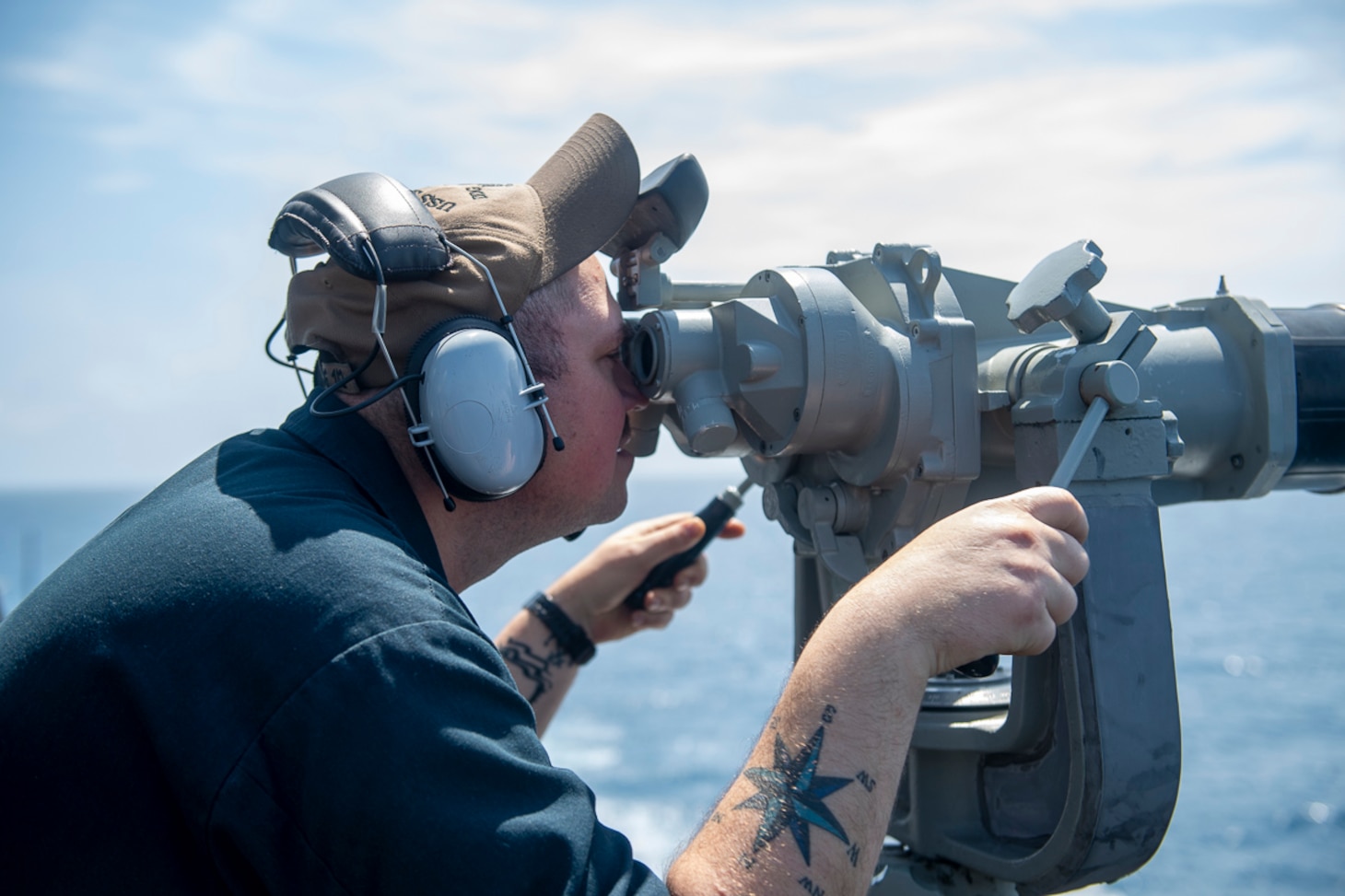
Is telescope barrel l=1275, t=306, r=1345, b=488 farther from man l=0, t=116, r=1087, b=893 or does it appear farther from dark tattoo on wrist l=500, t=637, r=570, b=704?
dark tattoo on wrist l=500, t=637, r=570, b=704

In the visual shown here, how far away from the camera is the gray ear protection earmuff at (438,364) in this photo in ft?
5.63

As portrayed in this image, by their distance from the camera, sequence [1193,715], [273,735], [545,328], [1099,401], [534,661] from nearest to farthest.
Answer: [273,735] → [1099,401] → [545,328] → [534,661] → [1193,715]

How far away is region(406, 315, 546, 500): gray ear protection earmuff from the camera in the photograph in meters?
1.72

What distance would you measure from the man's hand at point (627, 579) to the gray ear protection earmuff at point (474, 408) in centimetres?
129

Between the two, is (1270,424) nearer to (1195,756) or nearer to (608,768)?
(608,768)

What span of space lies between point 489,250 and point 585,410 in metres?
0.35

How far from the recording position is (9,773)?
1.37 metres

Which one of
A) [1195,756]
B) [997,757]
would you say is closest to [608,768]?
[1195,756]

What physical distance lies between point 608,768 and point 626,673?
49.7 feet

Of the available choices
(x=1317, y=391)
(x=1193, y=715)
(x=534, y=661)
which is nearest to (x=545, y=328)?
(x=534, y=661)

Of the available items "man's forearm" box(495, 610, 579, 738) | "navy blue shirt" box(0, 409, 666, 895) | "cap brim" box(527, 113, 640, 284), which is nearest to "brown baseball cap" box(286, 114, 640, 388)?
"cap brim" box(527, 113, 640, 284)

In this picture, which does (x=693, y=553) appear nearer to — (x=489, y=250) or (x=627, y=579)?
(x=627, y=579)

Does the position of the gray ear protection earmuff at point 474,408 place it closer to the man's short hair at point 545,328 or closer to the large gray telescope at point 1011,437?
the man's short hair at point 545,328

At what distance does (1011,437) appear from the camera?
2.04m
